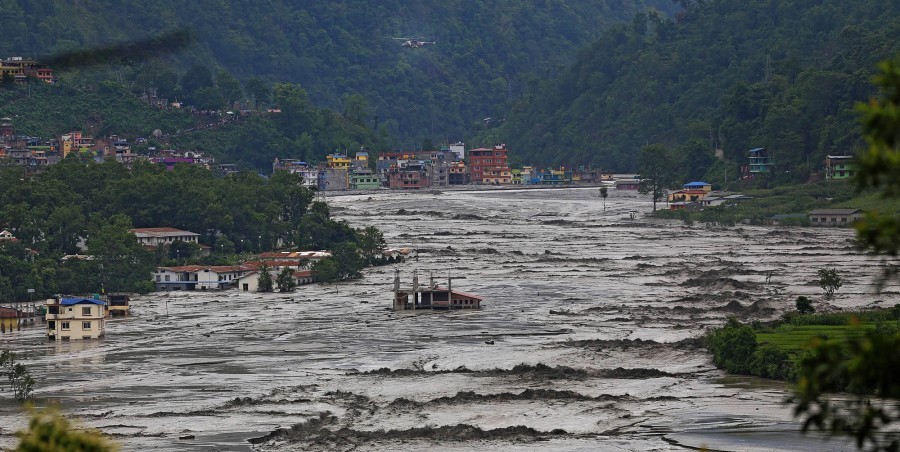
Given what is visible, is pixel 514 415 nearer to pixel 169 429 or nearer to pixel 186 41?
pixel 169 429

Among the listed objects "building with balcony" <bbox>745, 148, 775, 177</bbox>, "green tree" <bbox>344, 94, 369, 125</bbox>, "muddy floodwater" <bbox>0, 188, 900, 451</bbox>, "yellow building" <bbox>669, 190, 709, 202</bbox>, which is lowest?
"muddy floodwater" <bbox>0, 188, 900, 451</bbox>

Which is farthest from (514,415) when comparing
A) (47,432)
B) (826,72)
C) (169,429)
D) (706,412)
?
(826,72)

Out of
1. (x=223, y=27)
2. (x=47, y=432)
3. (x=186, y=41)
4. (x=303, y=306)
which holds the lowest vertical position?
(x=303, y=306)

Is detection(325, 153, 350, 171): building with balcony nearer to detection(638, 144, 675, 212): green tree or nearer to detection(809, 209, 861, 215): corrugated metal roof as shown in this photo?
detection(638, 144, 675, 212): green tree

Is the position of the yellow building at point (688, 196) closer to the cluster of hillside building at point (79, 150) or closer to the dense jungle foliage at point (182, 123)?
the cluster of hillside building at point (79, 150)

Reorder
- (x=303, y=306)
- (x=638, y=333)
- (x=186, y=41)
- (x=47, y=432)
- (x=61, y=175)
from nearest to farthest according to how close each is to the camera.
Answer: (x=47, y=432)
(x=186, y=41)
(x=638, y=333)
(x=303, y=306)
(x=61, y=175)

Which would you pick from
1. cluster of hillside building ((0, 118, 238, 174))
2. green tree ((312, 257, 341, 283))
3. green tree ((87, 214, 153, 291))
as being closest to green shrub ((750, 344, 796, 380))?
green tree ((312, 257, 341, 283))
